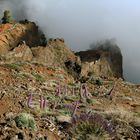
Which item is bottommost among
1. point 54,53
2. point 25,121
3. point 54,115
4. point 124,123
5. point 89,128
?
point 54,53

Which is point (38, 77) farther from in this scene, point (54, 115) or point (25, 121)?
point (25, 121)

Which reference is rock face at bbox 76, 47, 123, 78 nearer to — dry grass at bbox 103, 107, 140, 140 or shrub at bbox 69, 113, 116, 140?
dry grass at bbox 103, 107, 140, 140

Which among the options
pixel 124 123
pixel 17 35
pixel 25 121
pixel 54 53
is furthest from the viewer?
pixel 17 35

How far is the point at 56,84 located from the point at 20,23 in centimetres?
4435

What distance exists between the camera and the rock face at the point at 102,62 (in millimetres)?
71325

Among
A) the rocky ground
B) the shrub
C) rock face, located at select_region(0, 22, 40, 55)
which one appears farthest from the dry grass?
rock face, located at select_region(0, 22, 40, 55)

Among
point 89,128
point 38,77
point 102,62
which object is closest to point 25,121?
point 89,128

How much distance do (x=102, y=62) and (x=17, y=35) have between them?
12635 millimetres

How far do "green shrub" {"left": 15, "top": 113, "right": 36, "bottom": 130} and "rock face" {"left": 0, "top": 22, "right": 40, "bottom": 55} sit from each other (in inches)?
1829

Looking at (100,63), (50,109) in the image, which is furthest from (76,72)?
(50,109)

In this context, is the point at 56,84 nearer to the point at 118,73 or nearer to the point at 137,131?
the point at 137,131

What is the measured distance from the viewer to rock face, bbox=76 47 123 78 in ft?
234

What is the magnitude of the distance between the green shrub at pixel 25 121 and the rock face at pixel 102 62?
4403 centimetres

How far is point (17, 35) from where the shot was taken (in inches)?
3004
